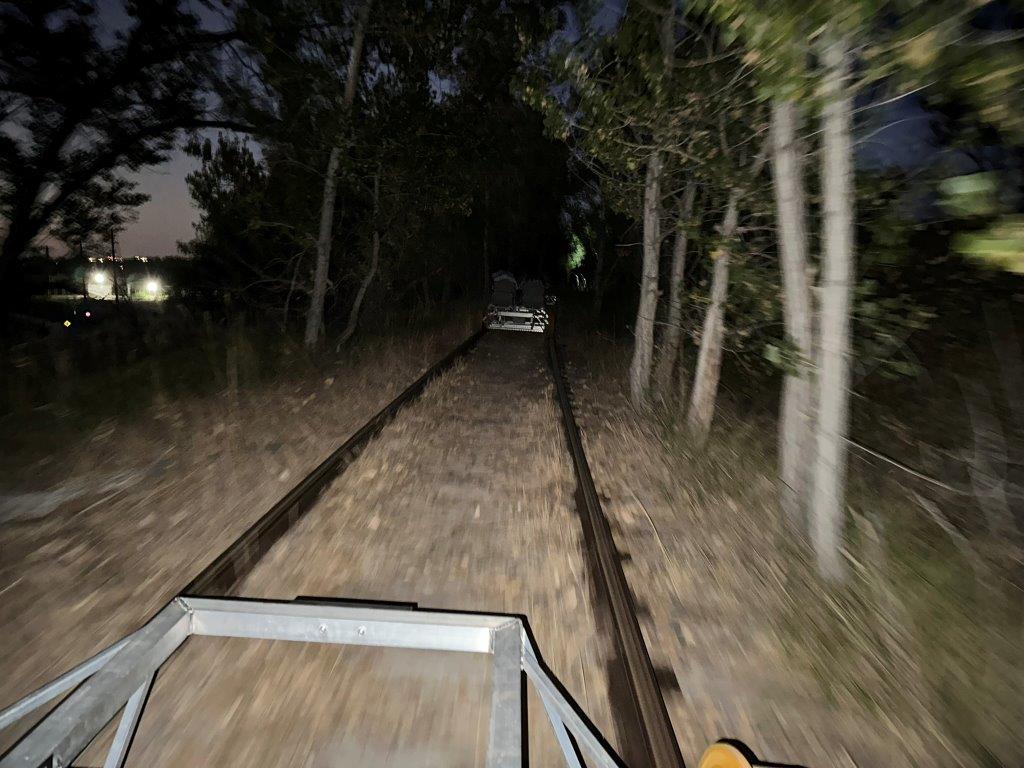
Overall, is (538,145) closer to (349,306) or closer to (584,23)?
(349,306)

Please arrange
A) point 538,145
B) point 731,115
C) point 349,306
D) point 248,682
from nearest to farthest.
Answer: point 248,682 → point 731,115 → point 349,306 → point 538,145

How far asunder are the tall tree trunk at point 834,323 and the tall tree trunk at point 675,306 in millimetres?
4493

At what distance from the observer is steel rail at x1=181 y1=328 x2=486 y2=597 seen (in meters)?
3.61

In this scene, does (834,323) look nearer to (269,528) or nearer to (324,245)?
(269,528)

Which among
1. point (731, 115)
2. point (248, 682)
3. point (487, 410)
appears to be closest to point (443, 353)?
point (487, 410)

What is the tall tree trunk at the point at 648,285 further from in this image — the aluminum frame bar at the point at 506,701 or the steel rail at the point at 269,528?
the aluminum frame bar at the point at 506,701

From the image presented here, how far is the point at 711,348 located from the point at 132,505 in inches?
260

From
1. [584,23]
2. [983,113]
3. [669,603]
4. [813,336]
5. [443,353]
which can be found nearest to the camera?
[983,113]

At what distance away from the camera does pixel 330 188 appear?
42.2 feet

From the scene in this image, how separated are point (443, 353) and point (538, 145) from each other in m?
16.7

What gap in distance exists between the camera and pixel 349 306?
25.1m

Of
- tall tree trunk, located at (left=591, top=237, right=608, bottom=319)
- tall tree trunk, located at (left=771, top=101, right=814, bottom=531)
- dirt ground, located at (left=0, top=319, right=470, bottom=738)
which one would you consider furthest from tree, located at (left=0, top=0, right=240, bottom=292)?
tall tree trunk, located at (left=591, top=237, right=608, bottom=319)

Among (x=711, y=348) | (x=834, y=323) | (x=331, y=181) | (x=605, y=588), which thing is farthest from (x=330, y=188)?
(x=605, y=588)

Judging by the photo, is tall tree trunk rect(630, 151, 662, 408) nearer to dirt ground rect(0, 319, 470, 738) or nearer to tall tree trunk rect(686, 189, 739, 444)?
tall tree trunk rect(686, 189, 739, 444)
